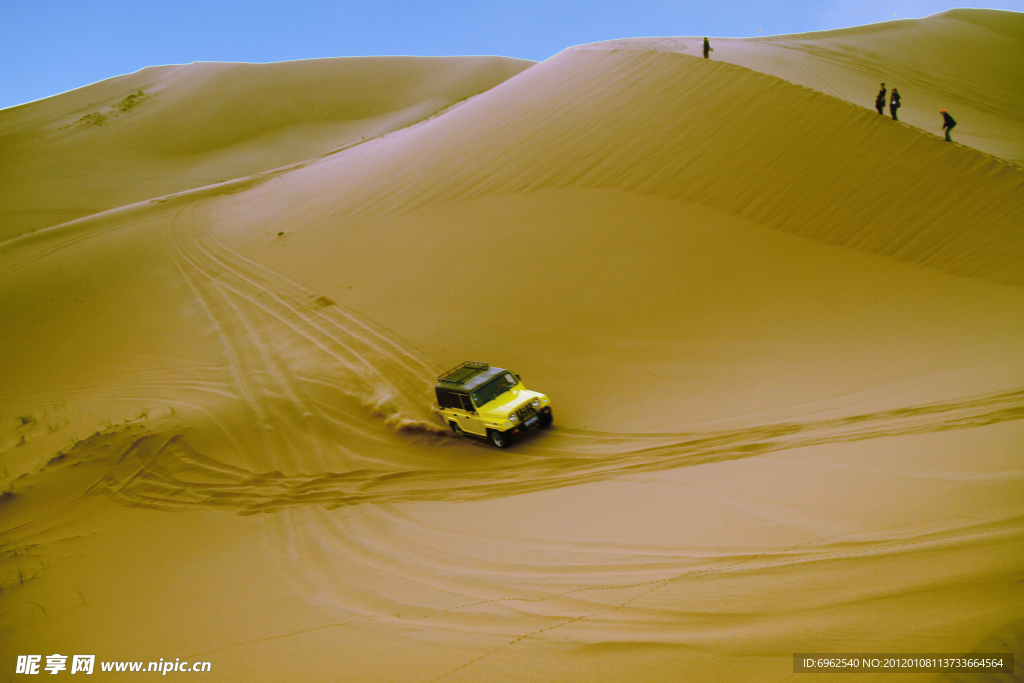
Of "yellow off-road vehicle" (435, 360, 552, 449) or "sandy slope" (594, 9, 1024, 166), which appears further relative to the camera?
"sandy slope" (594, 9, 1024, 166)

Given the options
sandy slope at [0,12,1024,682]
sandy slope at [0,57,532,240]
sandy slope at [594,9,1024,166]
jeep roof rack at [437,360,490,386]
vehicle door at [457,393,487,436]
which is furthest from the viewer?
sandy slope at [0,57,532,240]

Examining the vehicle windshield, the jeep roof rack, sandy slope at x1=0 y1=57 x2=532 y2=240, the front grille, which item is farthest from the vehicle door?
sandy slope at x1=0 y1=57 x2=532 y2=240

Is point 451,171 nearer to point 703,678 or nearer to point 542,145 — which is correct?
point 542,145

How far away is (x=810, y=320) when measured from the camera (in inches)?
418

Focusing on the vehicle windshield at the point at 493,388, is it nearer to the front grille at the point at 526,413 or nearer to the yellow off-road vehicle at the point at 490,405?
the yellow off-road vehicle at the point at 490,405

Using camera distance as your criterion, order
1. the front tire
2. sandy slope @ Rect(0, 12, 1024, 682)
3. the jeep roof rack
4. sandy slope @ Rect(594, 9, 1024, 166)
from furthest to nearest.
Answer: sandy slope @ Rect(594, 9, 1024, 166) < the jeep roof rack < the front tire < sandy slope @ Rect(0, 12, 1024, 682)

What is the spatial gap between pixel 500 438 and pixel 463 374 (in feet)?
4.99

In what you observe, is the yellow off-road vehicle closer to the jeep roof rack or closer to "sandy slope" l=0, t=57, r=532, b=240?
the jeep roof rack

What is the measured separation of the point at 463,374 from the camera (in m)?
10.3

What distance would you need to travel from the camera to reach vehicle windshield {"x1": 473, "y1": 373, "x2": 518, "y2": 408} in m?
9.56

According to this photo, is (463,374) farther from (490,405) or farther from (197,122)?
(197,122)

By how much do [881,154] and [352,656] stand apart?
46.6 ft

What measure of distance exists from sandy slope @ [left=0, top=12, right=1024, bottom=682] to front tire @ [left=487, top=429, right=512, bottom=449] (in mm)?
292

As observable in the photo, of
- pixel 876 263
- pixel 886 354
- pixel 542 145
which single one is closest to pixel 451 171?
pixel 542 145
